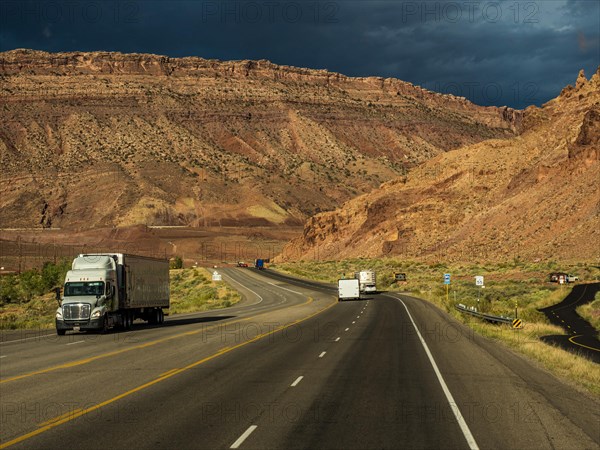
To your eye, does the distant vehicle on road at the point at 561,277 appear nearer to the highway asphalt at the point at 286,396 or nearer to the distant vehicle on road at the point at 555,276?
the distant vehicle on road at the point at 555,276

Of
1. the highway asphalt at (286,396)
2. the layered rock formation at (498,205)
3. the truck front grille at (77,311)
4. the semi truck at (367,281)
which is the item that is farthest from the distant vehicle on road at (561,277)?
the truck front grille at (77,311)

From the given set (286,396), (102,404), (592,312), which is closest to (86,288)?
(102,404)

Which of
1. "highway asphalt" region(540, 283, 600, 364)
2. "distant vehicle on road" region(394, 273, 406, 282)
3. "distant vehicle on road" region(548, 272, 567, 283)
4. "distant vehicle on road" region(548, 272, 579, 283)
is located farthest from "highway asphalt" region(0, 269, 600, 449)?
"distant vehicle on road" region(394, 273, 406, 282)

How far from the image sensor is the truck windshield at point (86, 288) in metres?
32.1

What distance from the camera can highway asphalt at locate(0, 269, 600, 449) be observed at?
35.4ft

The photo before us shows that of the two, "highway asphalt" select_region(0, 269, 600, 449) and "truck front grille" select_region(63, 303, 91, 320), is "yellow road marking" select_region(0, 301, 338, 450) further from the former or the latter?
"truck front grille" select_region(63, 303, 91, 320)

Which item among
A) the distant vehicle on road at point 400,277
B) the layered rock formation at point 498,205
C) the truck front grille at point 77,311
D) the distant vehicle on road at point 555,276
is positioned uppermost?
the layered rock formation at point 498,205

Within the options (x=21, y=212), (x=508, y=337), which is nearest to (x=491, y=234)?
(x=508, y=337)

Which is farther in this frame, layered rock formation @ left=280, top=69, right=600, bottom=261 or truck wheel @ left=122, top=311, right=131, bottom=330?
layered rock formation @ left=280, top=69, right=600, bottom=261

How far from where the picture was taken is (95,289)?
32.2 m

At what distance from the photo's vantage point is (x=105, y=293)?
32.1 meters

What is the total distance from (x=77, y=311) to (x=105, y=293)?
1.45 m

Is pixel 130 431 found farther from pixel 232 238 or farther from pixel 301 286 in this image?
pixel 232 238

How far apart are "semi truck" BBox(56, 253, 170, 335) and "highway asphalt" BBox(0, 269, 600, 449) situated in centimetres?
332
